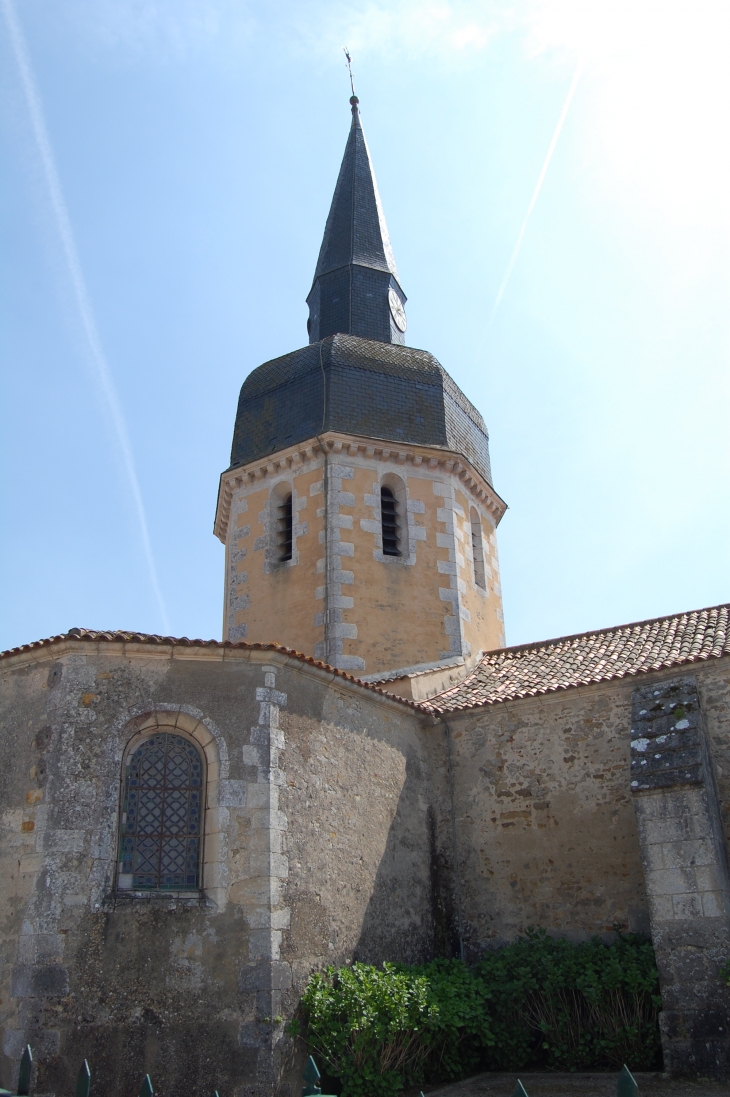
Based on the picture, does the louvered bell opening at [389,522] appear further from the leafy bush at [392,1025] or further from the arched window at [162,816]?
the leafy bush at [392,1025]

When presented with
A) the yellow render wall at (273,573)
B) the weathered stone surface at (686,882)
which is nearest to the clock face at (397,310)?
the yellow render wall at (273,573)

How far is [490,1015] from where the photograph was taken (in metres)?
9.25

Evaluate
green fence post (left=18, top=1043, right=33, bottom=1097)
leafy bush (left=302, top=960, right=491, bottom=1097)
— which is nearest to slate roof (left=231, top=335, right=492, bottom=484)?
leafy bush (left=302, top=960, right=491, bottom=1097)

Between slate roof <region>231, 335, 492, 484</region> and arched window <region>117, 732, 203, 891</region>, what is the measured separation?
22.4 ft

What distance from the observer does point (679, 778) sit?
880cm

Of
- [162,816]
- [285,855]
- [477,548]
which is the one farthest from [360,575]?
[162,816]

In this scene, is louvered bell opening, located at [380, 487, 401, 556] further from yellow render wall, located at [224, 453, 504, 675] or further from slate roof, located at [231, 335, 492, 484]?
slate roof, located at [231, 335, 492, 484]

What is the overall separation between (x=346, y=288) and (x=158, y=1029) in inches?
520

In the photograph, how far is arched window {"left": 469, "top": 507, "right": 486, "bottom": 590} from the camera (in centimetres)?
1513

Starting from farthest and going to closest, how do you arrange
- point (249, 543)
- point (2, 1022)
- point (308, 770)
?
point (249, 543), point (308, 770), point (2, 1022)

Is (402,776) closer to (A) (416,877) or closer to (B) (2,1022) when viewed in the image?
(A) (416,877)

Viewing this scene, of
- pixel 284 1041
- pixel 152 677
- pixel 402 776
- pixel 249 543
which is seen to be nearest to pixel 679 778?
pixel 402 776

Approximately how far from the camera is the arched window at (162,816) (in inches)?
328

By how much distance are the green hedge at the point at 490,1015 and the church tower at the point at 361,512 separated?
465 cm
